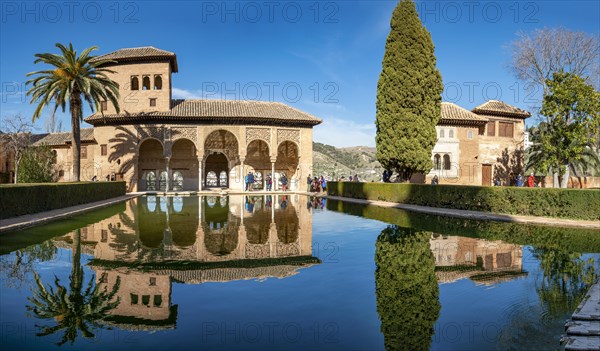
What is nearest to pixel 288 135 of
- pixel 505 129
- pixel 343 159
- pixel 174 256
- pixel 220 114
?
pixel 220 114

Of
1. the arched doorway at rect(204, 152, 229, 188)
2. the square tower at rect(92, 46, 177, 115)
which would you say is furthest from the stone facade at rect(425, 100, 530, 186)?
the square tower at rect(92, 46, 177, 115)

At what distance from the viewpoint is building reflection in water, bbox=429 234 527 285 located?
5.89 m

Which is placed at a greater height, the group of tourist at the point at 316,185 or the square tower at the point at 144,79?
the square tower at the point at 144,79

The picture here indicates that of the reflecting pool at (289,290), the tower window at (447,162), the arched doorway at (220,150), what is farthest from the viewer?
the arched doorway at (220,150)

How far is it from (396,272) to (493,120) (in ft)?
104

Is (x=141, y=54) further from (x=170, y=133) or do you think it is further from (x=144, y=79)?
(x=170, y=133)

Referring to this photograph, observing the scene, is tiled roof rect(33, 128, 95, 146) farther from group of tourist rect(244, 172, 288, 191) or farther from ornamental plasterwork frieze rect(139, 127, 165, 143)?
group of tourist rect(244, 172, 288, 191)

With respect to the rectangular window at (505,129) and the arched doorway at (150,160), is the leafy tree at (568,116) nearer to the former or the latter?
the rectangular window at (505,129)

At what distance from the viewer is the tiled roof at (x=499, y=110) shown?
3322cm

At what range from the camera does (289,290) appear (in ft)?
16.9

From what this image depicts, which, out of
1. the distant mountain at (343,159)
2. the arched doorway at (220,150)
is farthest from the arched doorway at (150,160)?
the distant mountain at (343,159)

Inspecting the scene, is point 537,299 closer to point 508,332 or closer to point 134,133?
point 508,332

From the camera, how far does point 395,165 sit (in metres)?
23.3

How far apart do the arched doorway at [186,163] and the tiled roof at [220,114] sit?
3.43 metres
